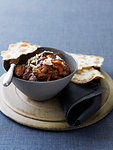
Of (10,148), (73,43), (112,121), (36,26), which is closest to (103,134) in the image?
(112,121)

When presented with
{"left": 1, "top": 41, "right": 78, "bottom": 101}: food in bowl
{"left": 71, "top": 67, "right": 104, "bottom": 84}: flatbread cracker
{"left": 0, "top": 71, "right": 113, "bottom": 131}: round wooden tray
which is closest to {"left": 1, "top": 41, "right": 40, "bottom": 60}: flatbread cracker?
{"left": 1, "top": 41, "right": 78, "bottom": 101}: food in bowl

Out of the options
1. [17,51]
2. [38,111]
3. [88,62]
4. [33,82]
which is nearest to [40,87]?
[33,82]

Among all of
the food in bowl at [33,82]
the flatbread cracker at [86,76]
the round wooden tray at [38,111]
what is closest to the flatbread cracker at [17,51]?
the food in bowl at [33,82]

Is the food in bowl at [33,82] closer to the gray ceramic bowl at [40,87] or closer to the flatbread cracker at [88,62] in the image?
the gray ceramic bowl at [40,87]

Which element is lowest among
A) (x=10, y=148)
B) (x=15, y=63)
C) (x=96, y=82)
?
(x=10, y=148)

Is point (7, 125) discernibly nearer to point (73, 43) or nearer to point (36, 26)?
point (73, 43)

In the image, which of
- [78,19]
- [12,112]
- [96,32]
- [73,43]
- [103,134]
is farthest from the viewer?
[78,19]

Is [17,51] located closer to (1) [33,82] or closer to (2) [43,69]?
(2) [43,69]

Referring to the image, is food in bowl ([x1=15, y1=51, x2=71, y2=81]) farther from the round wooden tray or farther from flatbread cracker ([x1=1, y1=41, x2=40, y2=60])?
the round wooden tray
